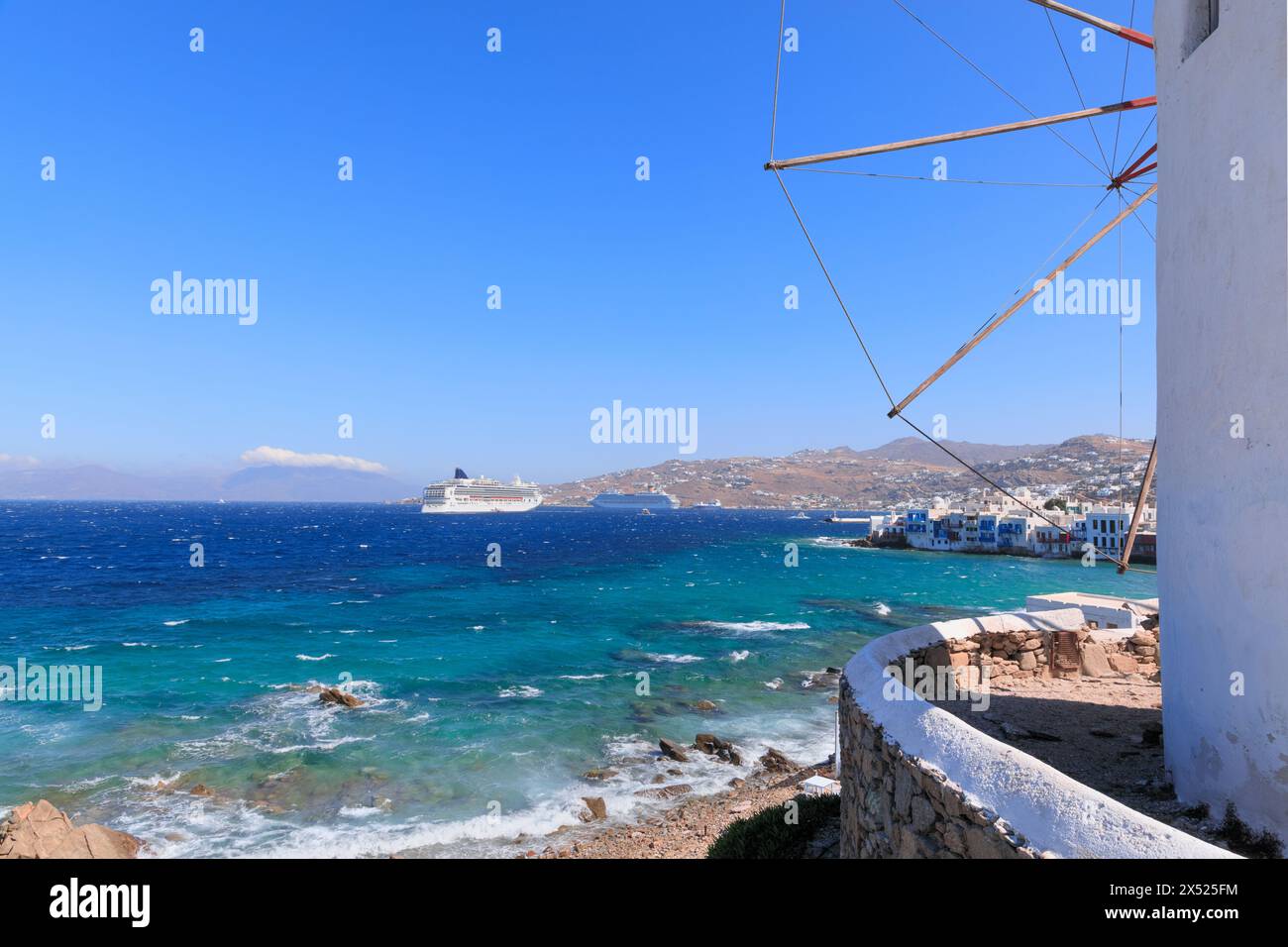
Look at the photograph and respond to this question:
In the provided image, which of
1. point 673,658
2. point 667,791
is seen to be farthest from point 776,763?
point 673,658

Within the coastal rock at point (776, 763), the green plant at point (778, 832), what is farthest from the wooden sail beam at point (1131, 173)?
the coastal rock at point (776, 763)

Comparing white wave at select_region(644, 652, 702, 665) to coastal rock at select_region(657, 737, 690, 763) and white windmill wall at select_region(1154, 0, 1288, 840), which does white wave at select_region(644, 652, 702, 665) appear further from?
white windmill wall at select_region(1154, 0, 1288, 840)

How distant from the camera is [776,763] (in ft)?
50.9

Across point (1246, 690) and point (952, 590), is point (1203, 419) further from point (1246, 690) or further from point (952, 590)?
point (952, 590)

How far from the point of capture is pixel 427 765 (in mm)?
15719

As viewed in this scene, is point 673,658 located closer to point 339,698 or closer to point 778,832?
point 339,698

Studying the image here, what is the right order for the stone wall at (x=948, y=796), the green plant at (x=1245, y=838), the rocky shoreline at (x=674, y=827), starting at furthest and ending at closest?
1. the rocky shoreline at (x=674, y=827)
2. the green plant at (x=1245, y=838)
3. the stone wall at (x=948, y=796)

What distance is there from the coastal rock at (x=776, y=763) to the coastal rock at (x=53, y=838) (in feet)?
40.8

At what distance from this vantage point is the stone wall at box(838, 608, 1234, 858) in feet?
10.2

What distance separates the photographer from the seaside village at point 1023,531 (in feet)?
220

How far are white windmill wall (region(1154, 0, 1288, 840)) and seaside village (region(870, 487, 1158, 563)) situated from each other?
68.1m

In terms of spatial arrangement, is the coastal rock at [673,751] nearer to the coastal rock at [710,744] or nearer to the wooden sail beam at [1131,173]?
the coastal rock at [710,744]

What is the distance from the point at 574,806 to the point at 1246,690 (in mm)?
12017
